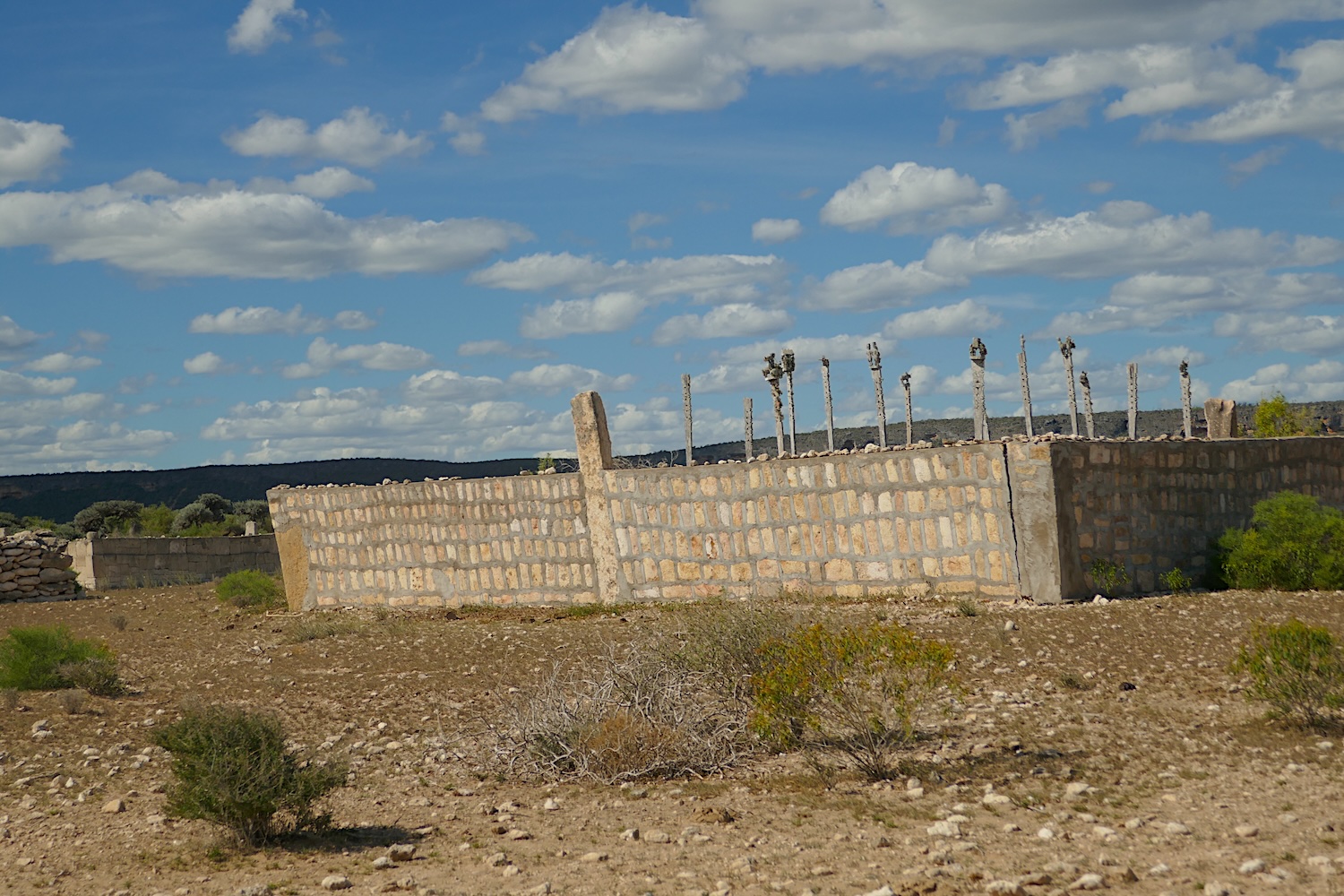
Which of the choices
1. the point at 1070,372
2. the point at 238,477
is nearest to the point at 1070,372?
the point at 1070,372

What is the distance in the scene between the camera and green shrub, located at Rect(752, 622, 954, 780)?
737cm

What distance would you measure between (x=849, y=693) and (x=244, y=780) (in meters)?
3.24

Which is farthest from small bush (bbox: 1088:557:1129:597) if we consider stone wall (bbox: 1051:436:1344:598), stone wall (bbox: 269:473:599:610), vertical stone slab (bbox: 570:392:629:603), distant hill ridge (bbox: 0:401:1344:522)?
distant hill ridge (bbox: 0:401:1344:522)

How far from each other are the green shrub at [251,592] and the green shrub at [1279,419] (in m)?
21.3

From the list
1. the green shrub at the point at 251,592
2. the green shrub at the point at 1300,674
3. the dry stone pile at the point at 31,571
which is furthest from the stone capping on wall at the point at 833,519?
the dry stone pile at the point at 31,571

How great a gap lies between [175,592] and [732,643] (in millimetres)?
19646

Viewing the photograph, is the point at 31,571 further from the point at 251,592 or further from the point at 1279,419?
the point at 1279,419

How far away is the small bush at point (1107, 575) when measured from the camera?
13.4 metres

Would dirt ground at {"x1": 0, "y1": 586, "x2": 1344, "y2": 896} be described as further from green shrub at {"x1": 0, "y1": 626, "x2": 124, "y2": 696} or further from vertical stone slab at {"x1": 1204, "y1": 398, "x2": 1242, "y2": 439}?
vertical stone slab at {"x1": 1204, "y1": 398, "x2": 1242, "y2": 439}

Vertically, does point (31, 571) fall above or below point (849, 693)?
above

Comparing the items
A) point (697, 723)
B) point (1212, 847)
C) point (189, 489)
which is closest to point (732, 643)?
point (697, 723)

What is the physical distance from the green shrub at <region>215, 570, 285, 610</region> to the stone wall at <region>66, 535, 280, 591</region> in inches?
279

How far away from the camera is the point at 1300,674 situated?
7.86 meters

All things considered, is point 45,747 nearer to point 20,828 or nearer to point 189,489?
point 20,828
